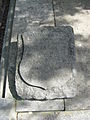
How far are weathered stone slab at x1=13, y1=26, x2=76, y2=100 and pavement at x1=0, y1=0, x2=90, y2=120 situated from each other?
0.43ft

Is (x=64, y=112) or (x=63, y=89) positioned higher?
(x=63, y=89)

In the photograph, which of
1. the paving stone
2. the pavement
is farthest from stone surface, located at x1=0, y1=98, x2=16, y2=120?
the paving stone

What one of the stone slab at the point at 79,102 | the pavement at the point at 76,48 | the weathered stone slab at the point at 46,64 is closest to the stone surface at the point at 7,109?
the pavement at the point at 76,48

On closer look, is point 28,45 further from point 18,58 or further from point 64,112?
point 64,112

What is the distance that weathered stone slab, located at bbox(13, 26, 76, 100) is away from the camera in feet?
10.1

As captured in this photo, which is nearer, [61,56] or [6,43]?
[61,56]

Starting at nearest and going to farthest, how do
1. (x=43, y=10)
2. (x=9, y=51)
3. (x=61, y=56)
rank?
1. (x=61, y=56)
2. (x=9, y=51)
3. (x=43, y=10)

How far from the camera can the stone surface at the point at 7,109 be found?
9.94ft

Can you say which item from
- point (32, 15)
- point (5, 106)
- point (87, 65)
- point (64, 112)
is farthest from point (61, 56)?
point (32, 15)

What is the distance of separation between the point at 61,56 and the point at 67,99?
21.5 inches

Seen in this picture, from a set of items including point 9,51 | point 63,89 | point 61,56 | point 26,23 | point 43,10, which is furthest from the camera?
point 43,10

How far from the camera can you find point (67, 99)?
3174 millimetres

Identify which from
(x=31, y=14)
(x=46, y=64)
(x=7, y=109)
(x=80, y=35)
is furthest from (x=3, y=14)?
(x=7, y=109)

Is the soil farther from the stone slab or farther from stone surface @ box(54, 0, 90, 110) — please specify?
the stone slab
